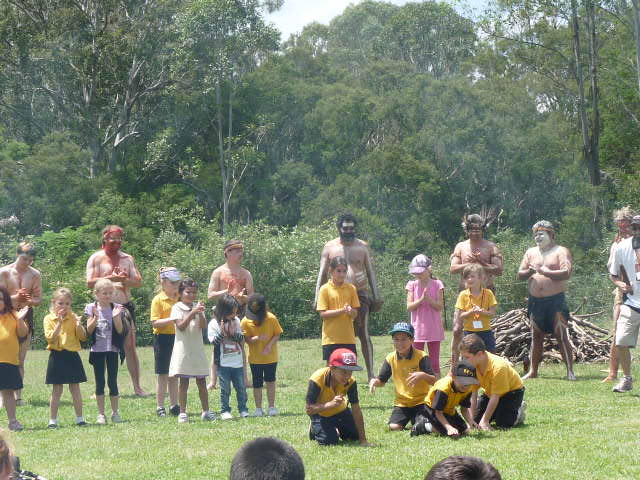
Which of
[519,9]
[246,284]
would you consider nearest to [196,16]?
[519,9]

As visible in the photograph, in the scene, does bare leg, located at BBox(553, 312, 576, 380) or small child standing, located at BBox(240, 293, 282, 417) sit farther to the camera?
bare leg, located at BBox(553, 312, 576, 380)

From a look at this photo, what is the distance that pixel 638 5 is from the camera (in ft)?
106

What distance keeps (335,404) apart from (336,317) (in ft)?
8.72

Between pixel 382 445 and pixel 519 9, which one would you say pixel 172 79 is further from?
pixel 382 445

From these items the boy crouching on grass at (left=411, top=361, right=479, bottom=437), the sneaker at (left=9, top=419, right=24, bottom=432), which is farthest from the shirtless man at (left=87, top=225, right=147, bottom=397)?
the boy crouching on grass at (left=411, top=361, right=479, bottom=437)

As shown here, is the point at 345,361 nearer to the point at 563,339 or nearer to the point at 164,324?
the point at 164,324

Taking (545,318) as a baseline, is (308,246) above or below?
above

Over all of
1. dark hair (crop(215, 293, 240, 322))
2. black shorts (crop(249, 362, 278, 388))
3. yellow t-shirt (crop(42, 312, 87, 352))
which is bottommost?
black shorts (crop(249, 362, 278, 388))

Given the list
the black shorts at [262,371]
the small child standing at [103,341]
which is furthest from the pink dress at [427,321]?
the small child standing at [103,341]

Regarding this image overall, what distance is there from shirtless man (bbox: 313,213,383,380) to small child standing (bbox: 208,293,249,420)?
2027 mm

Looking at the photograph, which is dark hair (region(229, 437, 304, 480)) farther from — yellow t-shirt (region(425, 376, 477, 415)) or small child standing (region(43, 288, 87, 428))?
small child standing (region(43, 288, 87, 428))

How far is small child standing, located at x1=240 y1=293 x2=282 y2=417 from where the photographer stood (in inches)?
421

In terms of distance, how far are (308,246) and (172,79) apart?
699 inches

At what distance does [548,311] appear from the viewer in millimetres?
12891
